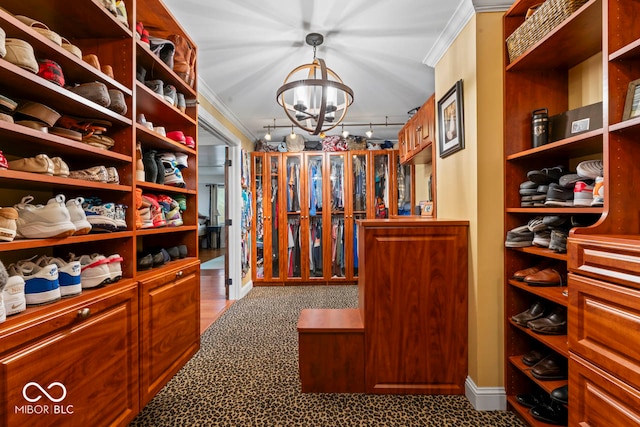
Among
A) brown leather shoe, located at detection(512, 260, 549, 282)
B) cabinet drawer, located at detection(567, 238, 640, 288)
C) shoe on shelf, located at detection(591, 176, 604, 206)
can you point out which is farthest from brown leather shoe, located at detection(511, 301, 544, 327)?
shoe on shelf, located at detection(591, 176, 604, 206)

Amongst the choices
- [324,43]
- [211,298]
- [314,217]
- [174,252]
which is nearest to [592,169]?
[324,43]

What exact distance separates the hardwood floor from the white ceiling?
2297 millimetres

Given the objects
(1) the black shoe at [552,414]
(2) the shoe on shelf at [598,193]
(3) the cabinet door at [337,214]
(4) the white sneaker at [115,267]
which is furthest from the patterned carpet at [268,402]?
(3) the cabinet door at [337,214]

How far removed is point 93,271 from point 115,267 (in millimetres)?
99

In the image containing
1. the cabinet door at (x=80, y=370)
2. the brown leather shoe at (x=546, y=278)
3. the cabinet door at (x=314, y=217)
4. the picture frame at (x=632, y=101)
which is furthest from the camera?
the cabinet door at (x=314, y=217)

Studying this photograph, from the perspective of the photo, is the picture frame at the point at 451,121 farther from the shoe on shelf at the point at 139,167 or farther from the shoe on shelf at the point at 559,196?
the shoe on shelf at the point at 139,167

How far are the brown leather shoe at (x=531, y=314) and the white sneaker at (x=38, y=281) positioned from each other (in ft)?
6.77

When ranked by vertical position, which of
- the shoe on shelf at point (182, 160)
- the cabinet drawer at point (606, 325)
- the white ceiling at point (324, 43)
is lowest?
the cabinet drawer at point (606, 325)

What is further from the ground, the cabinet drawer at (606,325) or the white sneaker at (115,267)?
the white sneaker at (115,267)

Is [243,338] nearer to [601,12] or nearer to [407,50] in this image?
[407,50]

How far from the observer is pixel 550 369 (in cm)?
142

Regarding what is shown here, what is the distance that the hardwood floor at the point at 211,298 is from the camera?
3.16 meters

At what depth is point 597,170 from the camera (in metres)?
1.22

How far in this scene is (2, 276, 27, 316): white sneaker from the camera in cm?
91
